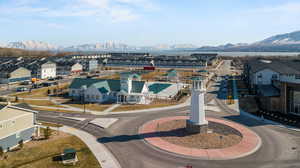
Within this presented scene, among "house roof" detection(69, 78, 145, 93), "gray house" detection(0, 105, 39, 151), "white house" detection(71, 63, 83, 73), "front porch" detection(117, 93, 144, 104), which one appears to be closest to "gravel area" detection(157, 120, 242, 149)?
"front porch" detection(117, 93, 144, 104)

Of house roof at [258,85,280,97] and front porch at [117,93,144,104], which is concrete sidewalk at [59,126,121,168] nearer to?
front porch at [117,93,144,104]

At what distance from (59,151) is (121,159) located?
8.76 m

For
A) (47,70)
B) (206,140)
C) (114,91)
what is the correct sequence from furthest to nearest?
1. (47,70)
2. (114,91)
3. (206,140)

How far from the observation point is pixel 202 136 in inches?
1297

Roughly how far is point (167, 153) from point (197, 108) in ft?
29.8

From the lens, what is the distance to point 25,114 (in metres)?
32.4

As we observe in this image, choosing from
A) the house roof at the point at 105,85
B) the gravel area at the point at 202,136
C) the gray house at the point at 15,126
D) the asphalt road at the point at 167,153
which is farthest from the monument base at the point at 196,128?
the house roof at the point at 105,85

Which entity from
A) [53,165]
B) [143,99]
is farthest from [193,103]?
[143,99]

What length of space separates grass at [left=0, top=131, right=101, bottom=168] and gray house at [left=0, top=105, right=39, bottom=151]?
4.81 ft

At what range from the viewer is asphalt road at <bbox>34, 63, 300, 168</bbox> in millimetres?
25141

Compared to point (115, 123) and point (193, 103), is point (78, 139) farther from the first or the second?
point (193, 103)

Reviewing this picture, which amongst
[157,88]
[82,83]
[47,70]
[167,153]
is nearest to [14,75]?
[47,70]

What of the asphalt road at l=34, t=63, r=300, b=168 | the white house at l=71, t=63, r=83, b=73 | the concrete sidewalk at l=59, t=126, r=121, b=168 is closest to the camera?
the asphalt road at l=34, t=63, r=300, b=168

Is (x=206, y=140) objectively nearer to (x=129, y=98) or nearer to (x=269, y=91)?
(x=129, y=98)
